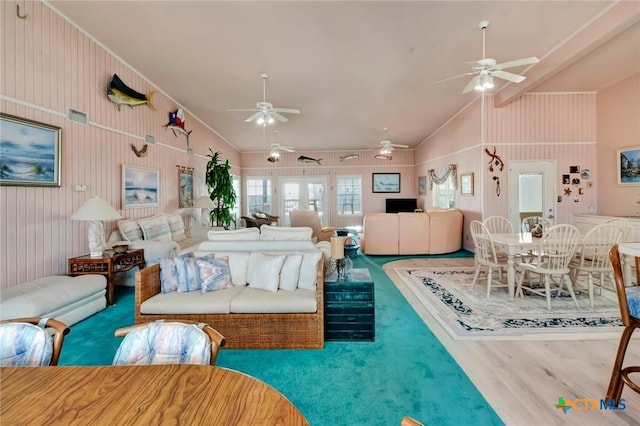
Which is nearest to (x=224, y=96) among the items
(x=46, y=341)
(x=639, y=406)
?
(x=46, y=341)

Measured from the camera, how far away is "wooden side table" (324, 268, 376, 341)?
2.70 metres

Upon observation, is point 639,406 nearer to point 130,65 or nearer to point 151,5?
point 151,5

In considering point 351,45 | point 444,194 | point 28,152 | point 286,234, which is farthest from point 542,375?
point 444,194

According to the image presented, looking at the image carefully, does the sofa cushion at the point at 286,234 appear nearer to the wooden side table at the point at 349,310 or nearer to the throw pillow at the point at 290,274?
the throw pillow at the point at 290,274

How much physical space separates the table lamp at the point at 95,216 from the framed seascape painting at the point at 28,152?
45cm

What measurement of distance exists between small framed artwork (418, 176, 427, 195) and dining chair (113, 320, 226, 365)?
30.4 ft

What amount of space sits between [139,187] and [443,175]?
703cm

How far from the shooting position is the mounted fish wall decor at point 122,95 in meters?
4.27

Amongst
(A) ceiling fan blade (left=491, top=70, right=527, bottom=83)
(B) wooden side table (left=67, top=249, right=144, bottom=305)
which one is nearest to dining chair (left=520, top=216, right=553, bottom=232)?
(A) ceiling fan blade (left=491, top=70, right=527, bottom=83)

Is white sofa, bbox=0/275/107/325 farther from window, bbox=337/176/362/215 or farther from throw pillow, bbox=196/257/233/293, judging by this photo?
window, bbox=337/176/362/215

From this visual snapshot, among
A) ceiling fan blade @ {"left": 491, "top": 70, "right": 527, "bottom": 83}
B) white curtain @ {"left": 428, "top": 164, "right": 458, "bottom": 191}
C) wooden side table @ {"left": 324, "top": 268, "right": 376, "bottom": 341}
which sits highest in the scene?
ceiling fan blade @ {"left": 491, "top": 70, "right": 527, "bottom": 83}

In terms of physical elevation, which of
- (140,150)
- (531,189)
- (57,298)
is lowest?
(57,298)

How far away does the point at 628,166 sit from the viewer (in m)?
5.27

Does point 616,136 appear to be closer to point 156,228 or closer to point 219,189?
point 219,189
